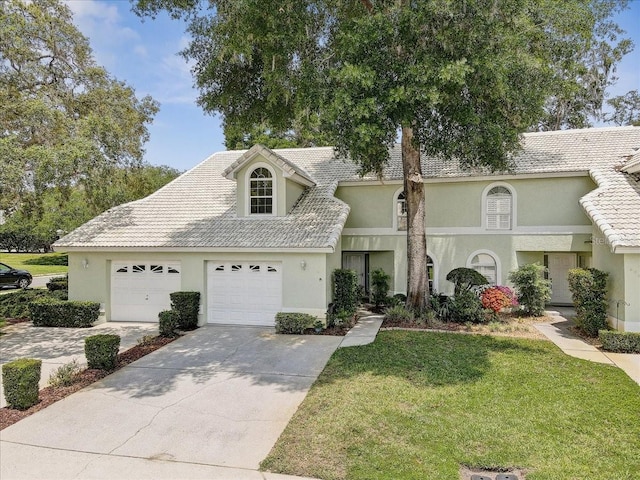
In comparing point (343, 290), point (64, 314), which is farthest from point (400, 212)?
point (64, 314)

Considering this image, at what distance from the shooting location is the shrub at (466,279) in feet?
48.3

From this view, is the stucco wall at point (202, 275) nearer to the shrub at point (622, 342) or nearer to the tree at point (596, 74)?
the shrub at point (622, 342)

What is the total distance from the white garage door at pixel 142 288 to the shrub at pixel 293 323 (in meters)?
4.34

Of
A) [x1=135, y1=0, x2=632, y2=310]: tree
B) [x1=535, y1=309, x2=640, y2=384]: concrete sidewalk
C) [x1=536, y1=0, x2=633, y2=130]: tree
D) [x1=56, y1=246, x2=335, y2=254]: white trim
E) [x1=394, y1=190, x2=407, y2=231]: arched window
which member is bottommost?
[x1=535, y1=309, x2=640, y2=384]: concrete sidewalk

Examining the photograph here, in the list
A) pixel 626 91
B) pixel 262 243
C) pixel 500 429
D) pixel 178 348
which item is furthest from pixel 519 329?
pixel 626 91

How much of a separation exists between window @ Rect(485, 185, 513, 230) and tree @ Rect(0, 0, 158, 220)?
50.9 ft

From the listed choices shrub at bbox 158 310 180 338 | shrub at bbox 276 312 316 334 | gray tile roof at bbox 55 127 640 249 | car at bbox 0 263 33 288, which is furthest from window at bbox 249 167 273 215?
car at bbox 0 263 33 288

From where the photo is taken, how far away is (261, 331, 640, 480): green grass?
5312mm

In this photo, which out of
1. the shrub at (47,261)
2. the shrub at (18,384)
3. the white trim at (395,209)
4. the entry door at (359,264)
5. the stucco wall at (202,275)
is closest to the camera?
the shrub at (18,384)

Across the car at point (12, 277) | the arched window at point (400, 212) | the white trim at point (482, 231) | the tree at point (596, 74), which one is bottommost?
the car at point (12, 277)

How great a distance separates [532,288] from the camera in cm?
1487

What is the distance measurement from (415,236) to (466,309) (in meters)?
3.10

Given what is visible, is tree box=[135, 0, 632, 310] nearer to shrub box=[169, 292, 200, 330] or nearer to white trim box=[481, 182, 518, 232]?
white trim box=[481, 182, 518, 232]

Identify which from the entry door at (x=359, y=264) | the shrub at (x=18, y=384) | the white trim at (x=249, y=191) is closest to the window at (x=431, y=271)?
the entry door at (x=359, y=264)
